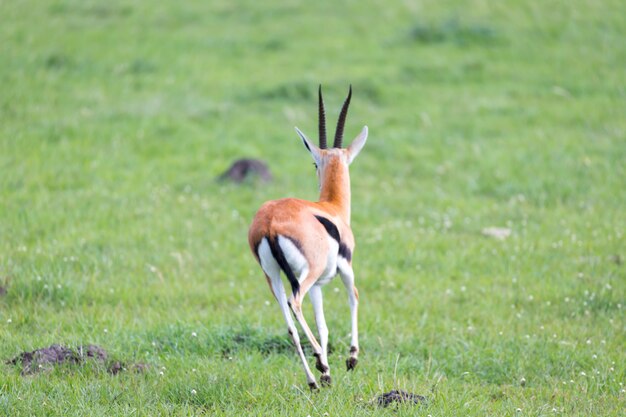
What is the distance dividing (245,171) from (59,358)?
5624 millimetres

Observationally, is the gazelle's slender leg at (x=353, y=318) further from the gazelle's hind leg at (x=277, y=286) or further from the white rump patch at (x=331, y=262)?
the gazelle's hind leg at (x=277, y=286)

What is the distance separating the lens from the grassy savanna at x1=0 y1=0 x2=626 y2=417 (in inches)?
244

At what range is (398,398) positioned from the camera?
17.6ft

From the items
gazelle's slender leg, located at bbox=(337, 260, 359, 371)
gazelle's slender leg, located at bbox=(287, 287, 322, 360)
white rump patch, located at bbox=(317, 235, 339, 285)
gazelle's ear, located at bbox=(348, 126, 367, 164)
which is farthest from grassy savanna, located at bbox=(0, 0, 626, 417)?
gazelle's ear, located at bbox=(348, 126, 367, 164)

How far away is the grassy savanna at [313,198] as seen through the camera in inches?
244

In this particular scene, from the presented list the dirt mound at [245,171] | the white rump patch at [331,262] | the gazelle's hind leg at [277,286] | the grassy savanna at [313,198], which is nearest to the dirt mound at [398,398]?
the grassy savanna at [313,198]

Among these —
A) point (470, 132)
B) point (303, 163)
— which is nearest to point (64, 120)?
point (303, 163)

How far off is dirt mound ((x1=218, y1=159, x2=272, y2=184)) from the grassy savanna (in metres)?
0.18

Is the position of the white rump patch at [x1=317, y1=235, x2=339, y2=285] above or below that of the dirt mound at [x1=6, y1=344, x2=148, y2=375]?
above

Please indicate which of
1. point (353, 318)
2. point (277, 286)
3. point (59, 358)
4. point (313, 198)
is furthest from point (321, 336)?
point (313, 198)

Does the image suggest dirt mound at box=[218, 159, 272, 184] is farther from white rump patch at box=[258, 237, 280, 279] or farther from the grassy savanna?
white rump patch at box=[258, 237, 280, 279]

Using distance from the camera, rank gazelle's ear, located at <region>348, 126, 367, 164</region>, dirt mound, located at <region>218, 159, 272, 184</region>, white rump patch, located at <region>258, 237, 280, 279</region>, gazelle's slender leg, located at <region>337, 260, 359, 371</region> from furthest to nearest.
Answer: dirt mound, located at <region>218, 159, 272, 184</region>, gazelle's ear, located at <region>348, 126, 367, 164</region>, gazelle's slender leg, located at <region>337, 260, 359, 371</region>, white rump patch, located at <region>258, 237, 280, 279</region>

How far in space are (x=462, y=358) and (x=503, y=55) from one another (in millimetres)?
11205

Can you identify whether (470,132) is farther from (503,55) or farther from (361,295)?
(361,295)
